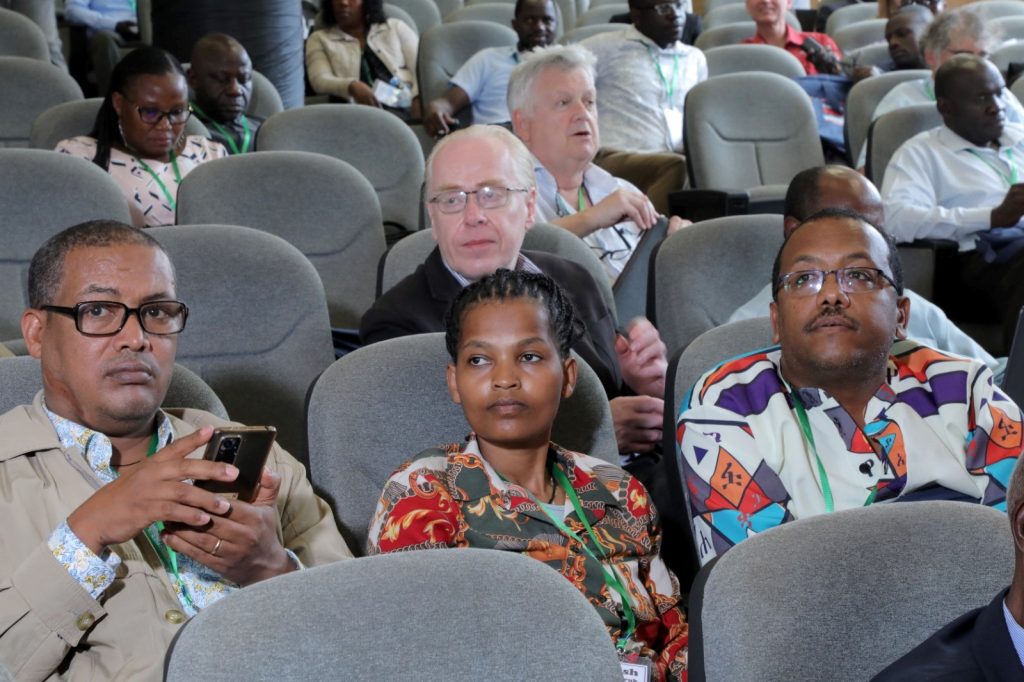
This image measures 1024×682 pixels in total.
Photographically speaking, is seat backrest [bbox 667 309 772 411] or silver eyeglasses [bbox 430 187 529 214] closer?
seat backrest [bbox 667 309 772 411]

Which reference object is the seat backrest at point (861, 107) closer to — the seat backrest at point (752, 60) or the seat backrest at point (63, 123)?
the seat backrest at point (752, 60)

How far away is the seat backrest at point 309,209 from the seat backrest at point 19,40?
252 cm

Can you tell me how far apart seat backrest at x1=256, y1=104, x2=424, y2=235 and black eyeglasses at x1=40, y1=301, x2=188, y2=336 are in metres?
2.43

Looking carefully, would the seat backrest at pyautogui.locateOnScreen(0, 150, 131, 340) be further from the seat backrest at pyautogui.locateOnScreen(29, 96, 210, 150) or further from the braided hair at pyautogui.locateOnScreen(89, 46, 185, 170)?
the seat backrest at pyautogui.locateOnScreen(29, 96, 210, 150)

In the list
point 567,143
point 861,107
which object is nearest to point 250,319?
point 567,143

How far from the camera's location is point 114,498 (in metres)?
1.60

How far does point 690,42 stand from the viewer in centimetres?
713

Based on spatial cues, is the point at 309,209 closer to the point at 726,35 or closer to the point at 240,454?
the point at 240,454

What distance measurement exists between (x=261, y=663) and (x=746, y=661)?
1.73ft

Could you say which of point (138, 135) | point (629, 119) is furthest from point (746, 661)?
point (629, 119)

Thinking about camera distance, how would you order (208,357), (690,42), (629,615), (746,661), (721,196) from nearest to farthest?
(746,661)
(629,615)
(208,357)
(721,196)
(690,42)

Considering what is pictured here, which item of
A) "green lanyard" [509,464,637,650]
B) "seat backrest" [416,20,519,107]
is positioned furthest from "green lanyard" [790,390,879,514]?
"seat backrest" [416,20,519,107]

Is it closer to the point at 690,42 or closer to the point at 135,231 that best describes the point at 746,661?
the point at 135,231

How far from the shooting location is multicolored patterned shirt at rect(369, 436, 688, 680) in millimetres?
1837
